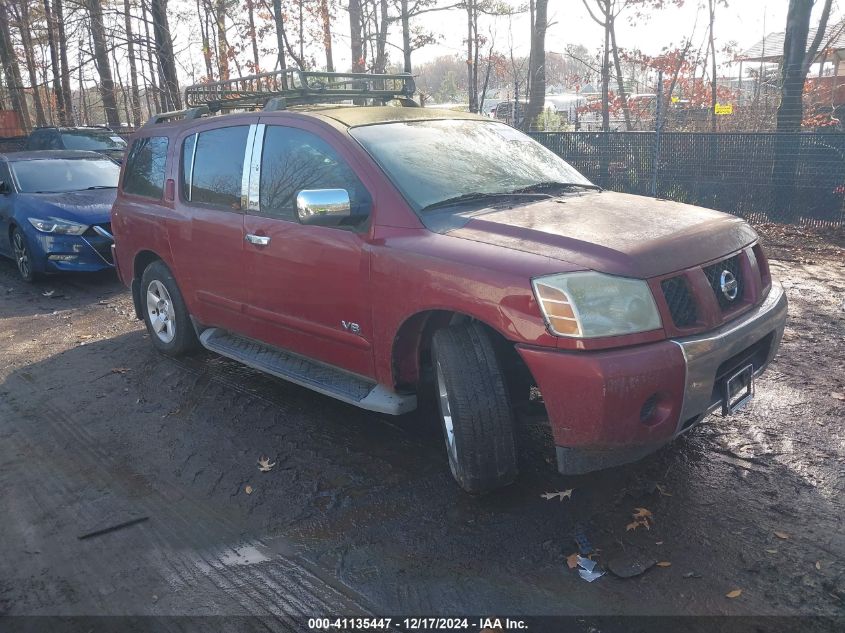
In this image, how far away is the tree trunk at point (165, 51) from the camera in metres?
15.9

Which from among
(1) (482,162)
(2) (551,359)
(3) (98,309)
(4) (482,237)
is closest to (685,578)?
(2) (551,359)

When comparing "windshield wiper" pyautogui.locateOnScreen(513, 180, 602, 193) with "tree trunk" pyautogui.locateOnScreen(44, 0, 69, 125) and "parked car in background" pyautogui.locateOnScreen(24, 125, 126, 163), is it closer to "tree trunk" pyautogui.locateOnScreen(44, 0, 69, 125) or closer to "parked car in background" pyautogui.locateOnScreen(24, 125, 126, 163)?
"parked car in background" pyautogui.locateOnScreen(24, 125, 126, 163)

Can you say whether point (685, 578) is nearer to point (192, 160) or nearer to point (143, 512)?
point (143, 512)

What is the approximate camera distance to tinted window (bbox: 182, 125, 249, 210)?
4.73 m

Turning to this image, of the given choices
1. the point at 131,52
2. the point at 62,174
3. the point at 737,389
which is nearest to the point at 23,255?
the point at 62,174

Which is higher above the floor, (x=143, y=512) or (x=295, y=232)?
(x=295, y=232)

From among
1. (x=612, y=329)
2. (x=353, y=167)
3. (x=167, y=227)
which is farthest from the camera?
(x=167, y=227)

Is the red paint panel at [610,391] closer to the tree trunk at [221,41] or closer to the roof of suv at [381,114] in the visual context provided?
the roof of suv at [381,114]

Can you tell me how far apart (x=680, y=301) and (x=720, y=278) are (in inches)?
15.1

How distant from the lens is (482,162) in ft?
14.1

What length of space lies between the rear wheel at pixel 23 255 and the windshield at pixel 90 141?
21.1ft

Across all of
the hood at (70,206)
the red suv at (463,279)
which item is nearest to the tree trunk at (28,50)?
the hood at (70,206)

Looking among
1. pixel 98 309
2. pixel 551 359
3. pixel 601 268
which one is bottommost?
pixel 98 309

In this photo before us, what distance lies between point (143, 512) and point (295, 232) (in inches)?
67.1
